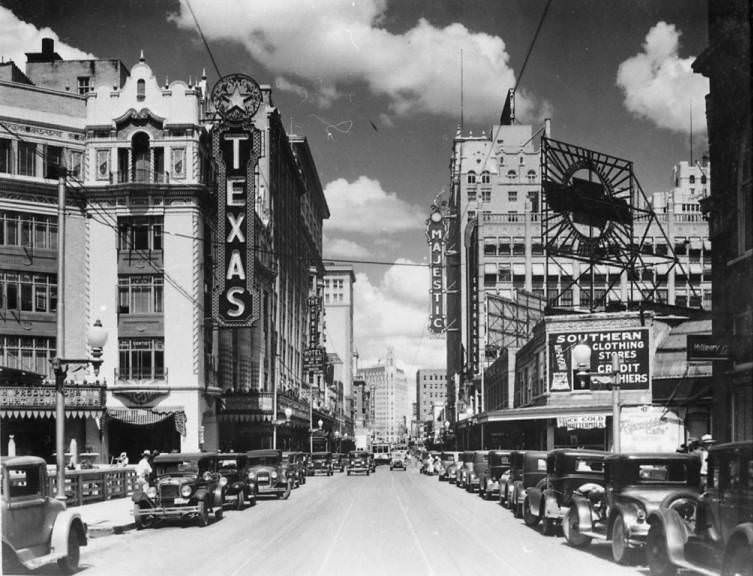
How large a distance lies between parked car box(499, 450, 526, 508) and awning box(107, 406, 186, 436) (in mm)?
22274

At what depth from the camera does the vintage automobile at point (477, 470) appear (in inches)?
1400

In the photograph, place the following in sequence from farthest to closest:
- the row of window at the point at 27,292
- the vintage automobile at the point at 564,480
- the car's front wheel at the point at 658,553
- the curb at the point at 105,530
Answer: the row of window at the point at 27,292 < the curb at the point at 105,530 < the vintage automobile at the point at 564,480 < the car's front wheel at the point at 658,553

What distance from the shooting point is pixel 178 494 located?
71.8ft

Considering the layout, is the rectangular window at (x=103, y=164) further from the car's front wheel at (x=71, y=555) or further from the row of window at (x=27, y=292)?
the car's front wheel at (x=71, y=555)

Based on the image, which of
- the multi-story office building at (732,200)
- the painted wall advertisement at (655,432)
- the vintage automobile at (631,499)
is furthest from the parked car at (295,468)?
the vintage automobile at (631,499)

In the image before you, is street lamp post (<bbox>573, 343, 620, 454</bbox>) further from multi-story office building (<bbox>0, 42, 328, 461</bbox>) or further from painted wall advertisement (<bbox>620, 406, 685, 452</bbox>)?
multi-story office building (<bbox>0, 42, 328, 461</bbox>)

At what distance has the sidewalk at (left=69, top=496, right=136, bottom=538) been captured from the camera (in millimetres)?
20578

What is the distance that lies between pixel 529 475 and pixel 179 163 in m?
30.3

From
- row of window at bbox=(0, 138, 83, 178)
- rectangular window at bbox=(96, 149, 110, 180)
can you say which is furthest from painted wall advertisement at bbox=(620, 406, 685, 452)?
row of window at bbox=(0, 138, 83, 178)

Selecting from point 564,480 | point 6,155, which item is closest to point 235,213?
point 6,155

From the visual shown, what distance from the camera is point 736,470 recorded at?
1145 cm

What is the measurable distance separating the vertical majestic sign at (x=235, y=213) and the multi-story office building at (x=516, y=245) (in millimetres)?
23151

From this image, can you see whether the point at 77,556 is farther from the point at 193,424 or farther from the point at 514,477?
the point at 193,424

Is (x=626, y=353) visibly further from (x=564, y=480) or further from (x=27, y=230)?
(x=27, y=230)
